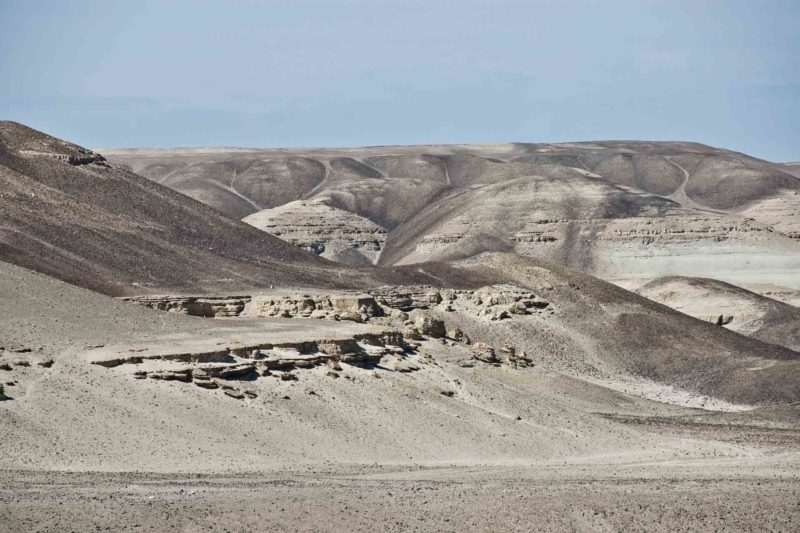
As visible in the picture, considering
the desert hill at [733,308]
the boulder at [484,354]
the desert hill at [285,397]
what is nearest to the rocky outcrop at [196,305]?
the desert hill at [285,397]

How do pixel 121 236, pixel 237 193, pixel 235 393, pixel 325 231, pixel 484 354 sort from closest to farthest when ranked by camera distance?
pixel 235 393 → pixel 484 354 → pixel 121 236 → pixel 325 231 → pixel 237 193

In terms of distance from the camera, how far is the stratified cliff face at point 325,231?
423 ft

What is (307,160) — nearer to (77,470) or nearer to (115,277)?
(115,277)

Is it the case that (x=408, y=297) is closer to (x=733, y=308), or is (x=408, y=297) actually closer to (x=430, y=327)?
(x=430, y=327)

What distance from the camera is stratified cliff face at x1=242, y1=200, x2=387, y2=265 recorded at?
129 m

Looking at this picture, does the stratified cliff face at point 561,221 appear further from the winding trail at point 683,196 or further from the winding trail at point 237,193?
the winding trail at point 237,193

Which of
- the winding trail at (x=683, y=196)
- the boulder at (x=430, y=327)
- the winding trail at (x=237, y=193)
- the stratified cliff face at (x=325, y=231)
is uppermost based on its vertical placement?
the winding trail at (x=683, y=196)

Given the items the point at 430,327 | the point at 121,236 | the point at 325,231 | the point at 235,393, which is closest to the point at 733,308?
the point at 430,327

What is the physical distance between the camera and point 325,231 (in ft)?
436

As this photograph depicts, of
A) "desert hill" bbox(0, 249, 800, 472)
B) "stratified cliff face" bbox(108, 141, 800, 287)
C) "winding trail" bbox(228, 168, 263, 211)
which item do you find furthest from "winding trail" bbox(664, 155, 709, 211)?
"desert hill" bbox(0, 249, 800, 472)

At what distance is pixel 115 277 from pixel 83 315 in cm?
2437

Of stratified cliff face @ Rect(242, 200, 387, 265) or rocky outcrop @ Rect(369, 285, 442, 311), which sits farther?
stratified cliff face @ Rect(242, 200, 387, 265)

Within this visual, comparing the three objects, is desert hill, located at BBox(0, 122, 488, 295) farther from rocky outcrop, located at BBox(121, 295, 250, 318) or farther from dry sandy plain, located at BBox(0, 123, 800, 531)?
rocky outcrop, located at BBox(121, 295, 250, 318)

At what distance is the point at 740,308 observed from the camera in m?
84.4
